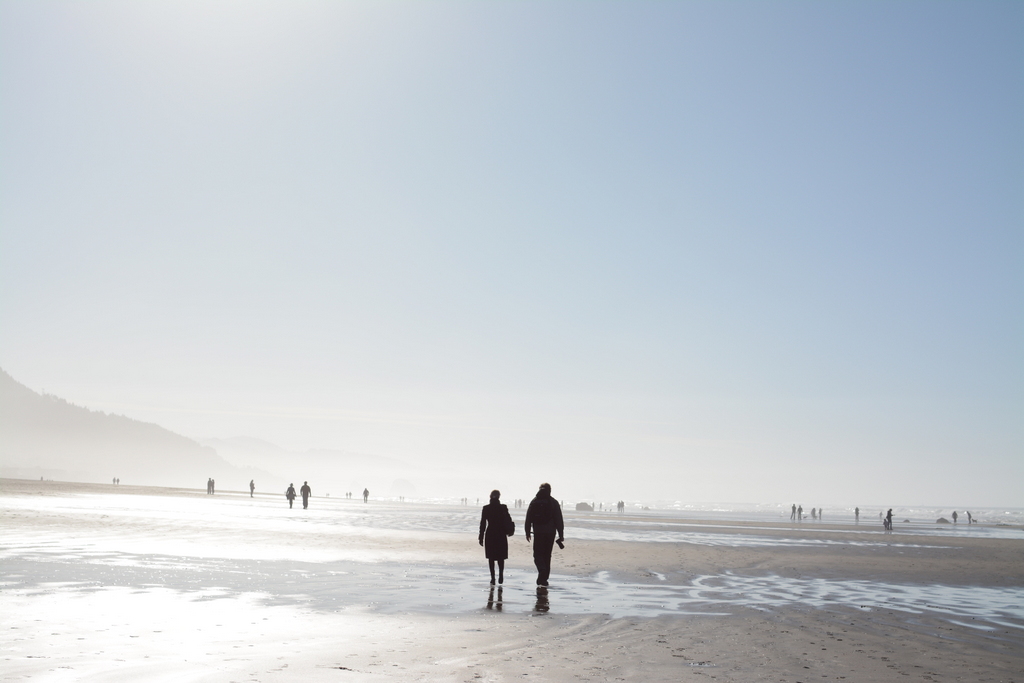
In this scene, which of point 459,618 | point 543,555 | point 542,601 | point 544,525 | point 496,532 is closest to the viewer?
point 459,618

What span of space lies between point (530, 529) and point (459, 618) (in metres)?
5.05

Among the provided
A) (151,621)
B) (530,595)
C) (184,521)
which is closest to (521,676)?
(151,621)

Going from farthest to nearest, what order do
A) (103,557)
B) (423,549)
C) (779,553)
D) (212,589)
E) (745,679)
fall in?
1. (779,553)
2. (423,549)
3. (103,557)
4. (212,589)
5. (745,679)

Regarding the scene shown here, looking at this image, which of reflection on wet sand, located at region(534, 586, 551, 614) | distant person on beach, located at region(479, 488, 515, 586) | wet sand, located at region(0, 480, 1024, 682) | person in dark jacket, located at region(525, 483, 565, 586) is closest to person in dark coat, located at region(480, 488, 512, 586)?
distant person on beach, located at region(479, 488, 515, 586)

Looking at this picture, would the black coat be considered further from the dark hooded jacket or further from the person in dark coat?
the dark hooded jacket

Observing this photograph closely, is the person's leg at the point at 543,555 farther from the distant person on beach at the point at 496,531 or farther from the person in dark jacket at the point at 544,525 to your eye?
the distant person on beach at the point at 496,531

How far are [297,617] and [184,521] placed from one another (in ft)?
84.7

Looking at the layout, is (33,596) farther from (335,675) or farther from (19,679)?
(335,675)

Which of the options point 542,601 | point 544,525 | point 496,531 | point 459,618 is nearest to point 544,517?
point 544,525

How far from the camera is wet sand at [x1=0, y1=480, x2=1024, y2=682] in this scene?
784 cm

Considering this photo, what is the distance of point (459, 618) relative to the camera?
11211 mm

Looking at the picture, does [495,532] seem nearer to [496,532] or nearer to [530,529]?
Result: [496,532]

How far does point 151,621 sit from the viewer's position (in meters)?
9.82

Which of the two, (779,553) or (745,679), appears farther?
(779,553)
